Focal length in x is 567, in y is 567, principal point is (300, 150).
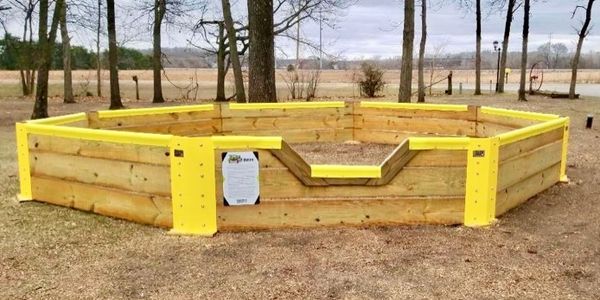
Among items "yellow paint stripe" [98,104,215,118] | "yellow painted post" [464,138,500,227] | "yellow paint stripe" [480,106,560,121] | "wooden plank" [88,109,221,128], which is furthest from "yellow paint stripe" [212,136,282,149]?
"yellow paint stripe" [480,106,560,121]

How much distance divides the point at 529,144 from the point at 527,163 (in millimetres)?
200

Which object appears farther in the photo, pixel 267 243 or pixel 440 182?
pixel 440 182

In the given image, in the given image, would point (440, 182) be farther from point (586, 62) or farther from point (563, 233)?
point (586, 62)

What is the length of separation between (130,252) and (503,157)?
3434 millimetres

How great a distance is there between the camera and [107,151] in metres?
5.27

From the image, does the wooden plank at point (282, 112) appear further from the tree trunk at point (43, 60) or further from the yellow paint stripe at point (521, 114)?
the tree trunk at point (43, 60)

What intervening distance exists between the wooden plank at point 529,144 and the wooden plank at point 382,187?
1.84ft

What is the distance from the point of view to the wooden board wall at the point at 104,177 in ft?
16.5

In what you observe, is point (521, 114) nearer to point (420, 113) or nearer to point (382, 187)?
point (420, 113)

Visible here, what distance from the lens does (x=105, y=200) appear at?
212 inches

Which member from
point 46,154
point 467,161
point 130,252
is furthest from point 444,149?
point 46,154

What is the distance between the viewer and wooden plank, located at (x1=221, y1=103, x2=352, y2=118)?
10.2m

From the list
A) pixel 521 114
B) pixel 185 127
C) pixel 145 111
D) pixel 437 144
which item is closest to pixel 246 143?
pixel 437 144

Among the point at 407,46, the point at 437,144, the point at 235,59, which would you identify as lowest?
the point at 437,144
